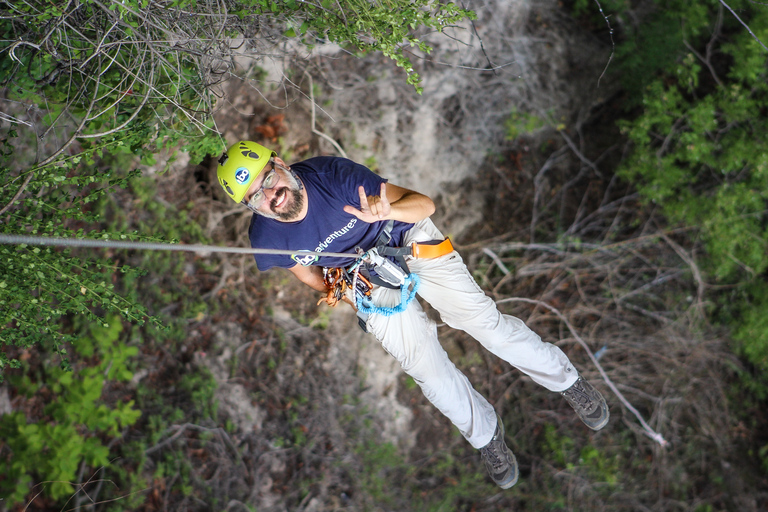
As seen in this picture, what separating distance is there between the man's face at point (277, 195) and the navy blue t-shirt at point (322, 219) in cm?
9

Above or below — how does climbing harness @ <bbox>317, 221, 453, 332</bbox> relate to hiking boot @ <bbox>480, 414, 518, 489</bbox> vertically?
above

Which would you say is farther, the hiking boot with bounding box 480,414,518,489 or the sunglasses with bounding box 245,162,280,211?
the hiking boot with bounding box 480,414,518,489

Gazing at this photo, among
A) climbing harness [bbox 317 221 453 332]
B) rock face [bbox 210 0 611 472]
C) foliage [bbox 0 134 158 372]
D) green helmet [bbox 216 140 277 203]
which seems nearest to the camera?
foliage [bbox 0 134 158 372]

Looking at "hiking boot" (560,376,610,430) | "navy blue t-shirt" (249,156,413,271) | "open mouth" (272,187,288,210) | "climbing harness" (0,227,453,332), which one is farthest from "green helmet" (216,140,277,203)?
"hiking boot" (560,376,610,430)

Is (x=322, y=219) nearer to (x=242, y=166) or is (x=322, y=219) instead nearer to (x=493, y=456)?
(x=242, y=166)

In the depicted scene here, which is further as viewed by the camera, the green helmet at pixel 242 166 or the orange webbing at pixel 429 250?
the orange webbing at pixel 429 250

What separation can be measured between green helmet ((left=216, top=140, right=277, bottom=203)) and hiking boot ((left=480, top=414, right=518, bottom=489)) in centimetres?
234

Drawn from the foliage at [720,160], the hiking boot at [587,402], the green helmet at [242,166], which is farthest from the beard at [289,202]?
the foliage at [720,160]

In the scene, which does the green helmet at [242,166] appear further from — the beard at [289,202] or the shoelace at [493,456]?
the shoelace at [493,456]

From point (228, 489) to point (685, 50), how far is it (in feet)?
19.0

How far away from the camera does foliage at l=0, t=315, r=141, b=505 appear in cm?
332

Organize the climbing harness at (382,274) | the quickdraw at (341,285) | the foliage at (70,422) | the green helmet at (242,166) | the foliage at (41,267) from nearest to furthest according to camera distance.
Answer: the foliage at (41,267), the green helmet at (242,166), the climbing harness at (382,274), the quickdraw at (341,285), the foliage at (70,422)

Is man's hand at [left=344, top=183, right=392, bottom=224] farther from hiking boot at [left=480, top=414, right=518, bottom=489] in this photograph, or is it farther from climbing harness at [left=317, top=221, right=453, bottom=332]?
hiking boot at [left=480, top=414, right=518, bottom=489]

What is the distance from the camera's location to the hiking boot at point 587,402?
338cm
